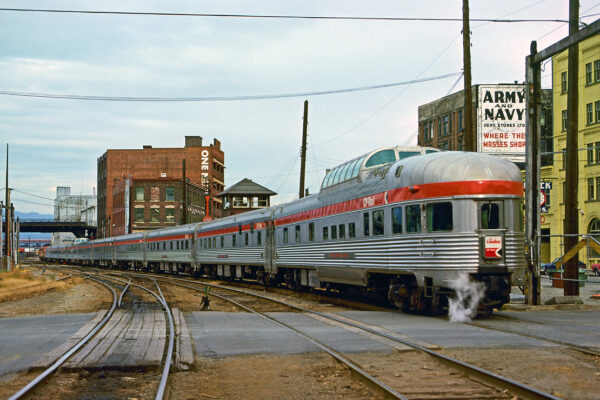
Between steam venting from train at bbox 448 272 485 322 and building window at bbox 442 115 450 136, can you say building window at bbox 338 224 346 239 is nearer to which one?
steam venting from train at bbox 448 272 485 322

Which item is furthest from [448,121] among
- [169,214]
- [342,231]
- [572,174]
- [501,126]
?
[342,231]

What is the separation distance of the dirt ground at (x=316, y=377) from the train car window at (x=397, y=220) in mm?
5822

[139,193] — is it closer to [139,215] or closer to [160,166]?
[139,215]

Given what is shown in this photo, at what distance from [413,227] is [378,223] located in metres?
1.77

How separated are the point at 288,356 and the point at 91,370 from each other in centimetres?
280

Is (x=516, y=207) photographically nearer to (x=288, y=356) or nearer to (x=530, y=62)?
(x=530, y=62)

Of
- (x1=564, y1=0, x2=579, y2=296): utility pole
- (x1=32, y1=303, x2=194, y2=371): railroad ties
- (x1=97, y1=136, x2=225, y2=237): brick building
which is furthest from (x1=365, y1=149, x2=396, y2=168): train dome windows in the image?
(x1=97, y1=136, x2=225, y2=237): brick building

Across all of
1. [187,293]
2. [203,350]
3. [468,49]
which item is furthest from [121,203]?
[203,350]

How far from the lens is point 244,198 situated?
98188 mm

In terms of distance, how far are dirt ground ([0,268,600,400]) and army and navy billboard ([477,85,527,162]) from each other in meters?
35.0

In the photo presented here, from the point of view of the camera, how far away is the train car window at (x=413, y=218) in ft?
50.4

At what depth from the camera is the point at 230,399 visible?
7.56 meters

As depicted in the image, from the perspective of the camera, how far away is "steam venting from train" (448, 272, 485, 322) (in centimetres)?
1456

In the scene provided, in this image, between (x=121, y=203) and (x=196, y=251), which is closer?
(x=196, y=251)
